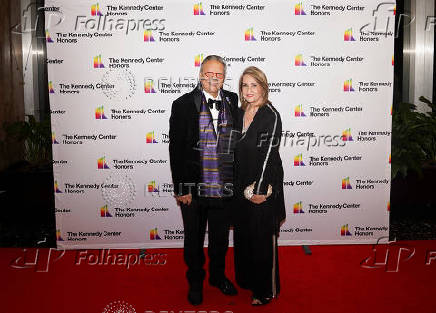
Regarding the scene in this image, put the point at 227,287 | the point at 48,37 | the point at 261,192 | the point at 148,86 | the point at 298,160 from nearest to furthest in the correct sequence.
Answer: the point at 261,192 → the point at 227,287 → the point at 48,37 → the point at 148,86 → the point at 298,160

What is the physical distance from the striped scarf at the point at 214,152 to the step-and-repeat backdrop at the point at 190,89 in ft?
3.31

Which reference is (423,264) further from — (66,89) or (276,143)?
(66,89)

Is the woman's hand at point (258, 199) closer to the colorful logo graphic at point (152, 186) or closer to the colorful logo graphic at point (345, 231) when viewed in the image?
the colorful logo graphic at point (152, 186)

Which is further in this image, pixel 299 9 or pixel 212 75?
pixel 299 9

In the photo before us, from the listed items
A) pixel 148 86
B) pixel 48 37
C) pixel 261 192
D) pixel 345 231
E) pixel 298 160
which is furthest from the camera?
pixel 345 231

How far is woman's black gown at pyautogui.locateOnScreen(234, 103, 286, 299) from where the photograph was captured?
2.79 metres

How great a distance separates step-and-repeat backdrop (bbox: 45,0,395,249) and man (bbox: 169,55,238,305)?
0.97 m

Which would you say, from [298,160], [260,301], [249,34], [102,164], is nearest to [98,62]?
[102,164]

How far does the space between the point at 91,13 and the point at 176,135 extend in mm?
1615

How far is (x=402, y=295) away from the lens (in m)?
3.00

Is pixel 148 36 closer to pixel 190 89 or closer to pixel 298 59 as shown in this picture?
pixel 190 89

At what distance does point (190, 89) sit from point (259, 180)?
4.47 feet

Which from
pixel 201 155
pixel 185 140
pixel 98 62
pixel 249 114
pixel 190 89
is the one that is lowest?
pixel 201 155

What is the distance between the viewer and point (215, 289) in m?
3.13
